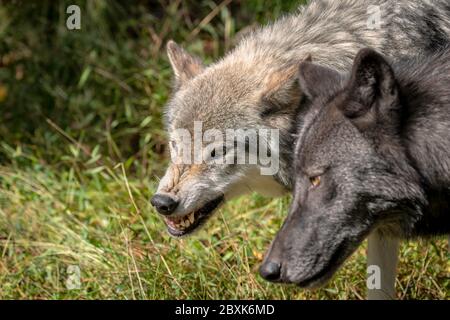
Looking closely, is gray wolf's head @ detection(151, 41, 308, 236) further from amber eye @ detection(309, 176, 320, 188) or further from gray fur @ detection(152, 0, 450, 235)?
amber eye @ detection(309, 176, 320, 188)

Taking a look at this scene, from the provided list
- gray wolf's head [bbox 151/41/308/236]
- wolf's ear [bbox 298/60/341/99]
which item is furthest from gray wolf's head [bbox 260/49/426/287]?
gray wolf's head [bbox 151/41/308/236]

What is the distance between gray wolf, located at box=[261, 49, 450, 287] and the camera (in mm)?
4121

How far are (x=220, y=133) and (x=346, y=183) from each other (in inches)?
48.6

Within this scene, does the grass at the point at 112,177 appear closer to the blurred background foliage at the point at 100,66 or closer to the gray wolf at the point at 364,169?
the blurred background foliage at the point at 100,66

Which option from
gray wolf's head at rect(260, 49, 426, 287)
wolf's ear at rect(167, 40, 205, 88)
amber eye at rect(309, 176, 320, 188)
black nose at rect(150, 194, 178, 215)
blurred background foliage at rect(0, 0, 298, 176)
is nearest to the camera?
gray wolf's head at rect(260, 49, 426, 287)

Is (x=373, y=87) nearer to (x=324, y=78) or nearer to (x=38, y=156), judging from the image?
(x=324, y=78)

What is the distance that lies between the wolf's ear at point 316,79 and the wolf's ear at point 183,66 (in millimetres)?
1165

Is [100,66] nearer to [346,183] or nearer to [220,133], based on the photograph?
[220,133]

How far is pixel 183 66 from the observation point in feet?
18.8

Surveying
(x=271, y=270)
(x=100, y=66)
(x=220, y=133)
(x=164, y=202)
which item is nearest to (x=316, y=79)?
(x=220, y=133)

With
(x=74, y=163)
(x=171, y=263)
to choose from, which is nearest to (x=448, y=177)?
(x=171, y=263)

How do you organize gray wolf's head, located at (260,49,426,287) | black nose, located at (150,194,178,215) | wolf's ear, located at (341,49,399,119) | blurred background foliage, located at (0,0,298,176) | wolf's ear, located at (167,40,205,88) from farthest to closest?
blurred background foliage, located at (0,0,298,176)
wolf's ear, located at (167,40,205,88)
black nose, located at (150,194,178,215)
gray wolf's head, located at (260,49,426,287)
wolf's ear, located at (341,49,399,119)

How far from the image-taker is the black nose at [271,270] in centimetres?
425

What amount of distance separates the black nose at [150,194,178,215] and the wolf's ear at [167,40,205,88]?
900 mm
